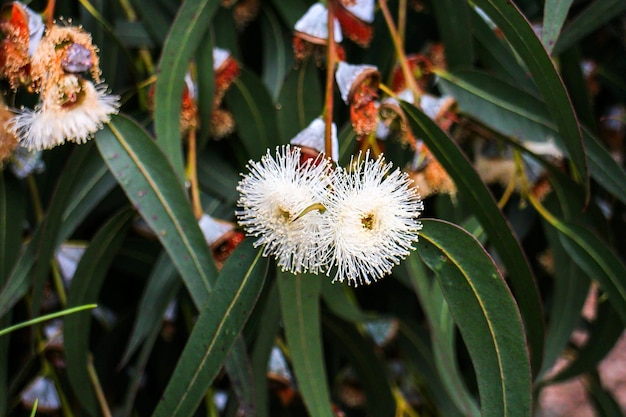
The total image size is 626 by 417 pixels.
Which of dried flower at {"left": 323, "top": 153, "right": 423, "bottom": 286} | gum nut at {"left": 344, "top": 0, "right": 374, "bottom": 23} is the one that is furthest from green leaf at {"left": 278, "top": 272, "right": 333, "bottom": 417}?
gum nut at {"left": 344, "top": 0, "right": 374, "bottom": 23}

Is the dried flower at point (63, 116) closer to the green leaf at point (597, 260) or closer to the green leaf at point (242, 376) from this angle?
the green leaf at point (242, 376)

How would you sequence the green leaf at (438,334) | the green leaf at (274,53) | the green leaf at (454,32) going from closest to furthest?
the green leaf at (438,334) < the green leaf at (454,32) < the green leaf at (274,53)

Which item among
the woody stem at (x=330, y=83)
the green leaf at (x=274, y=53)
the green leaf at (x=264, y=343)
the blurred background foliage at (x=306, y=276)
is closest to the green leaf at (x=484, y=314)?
the blurred background foliage at (x=306, y=276)

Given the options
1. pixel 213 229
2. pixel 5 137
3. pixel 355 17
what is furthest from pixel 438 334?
pixel 5 137

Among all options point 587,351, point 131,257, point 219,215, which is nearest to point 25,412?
point 131,257

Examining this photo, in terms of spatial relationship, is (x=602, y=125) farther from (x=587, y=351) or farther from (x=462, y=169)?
(x=462, y=169)

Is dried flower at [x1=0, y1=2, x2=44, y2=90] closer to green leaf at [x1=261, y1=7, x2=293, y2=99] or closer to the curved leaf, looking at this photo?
green leaf at [x1=261, y1=7, x2=293, y2=99]

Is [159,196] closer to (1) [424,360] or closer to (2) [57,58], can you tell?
(2) [57,58]
